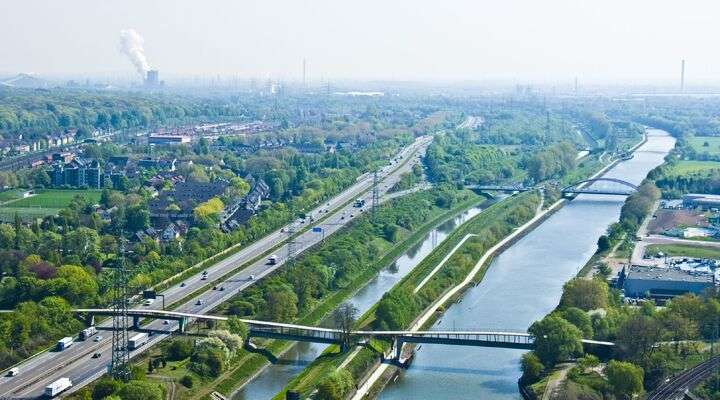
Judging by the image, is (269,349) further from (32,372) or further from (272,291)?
(32,372)

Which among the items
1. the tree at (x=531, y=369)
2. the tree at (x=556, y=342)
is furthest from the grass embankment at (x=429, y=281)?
the tree at (x=556, y=342)

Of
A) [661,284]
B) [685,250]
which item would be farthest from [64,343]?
[685,250]

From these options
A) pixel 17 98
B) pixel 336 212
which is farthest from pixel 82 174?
pixel 17 98

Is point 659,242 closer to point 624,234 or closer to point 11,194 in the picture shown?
point 624,234

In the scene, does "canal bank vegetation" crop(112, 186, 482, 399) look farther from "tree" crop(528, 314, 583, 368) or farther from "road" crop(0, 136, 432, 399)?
"tree" crop(528, 314, 583, 368)

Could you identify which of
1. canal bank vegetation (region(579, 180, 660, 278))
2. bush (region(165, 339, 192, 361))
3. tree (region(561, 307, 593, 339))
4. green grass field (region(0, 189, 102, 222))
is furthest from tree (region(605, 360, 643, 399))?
green grass field (region(0, 189, 102, 222))
